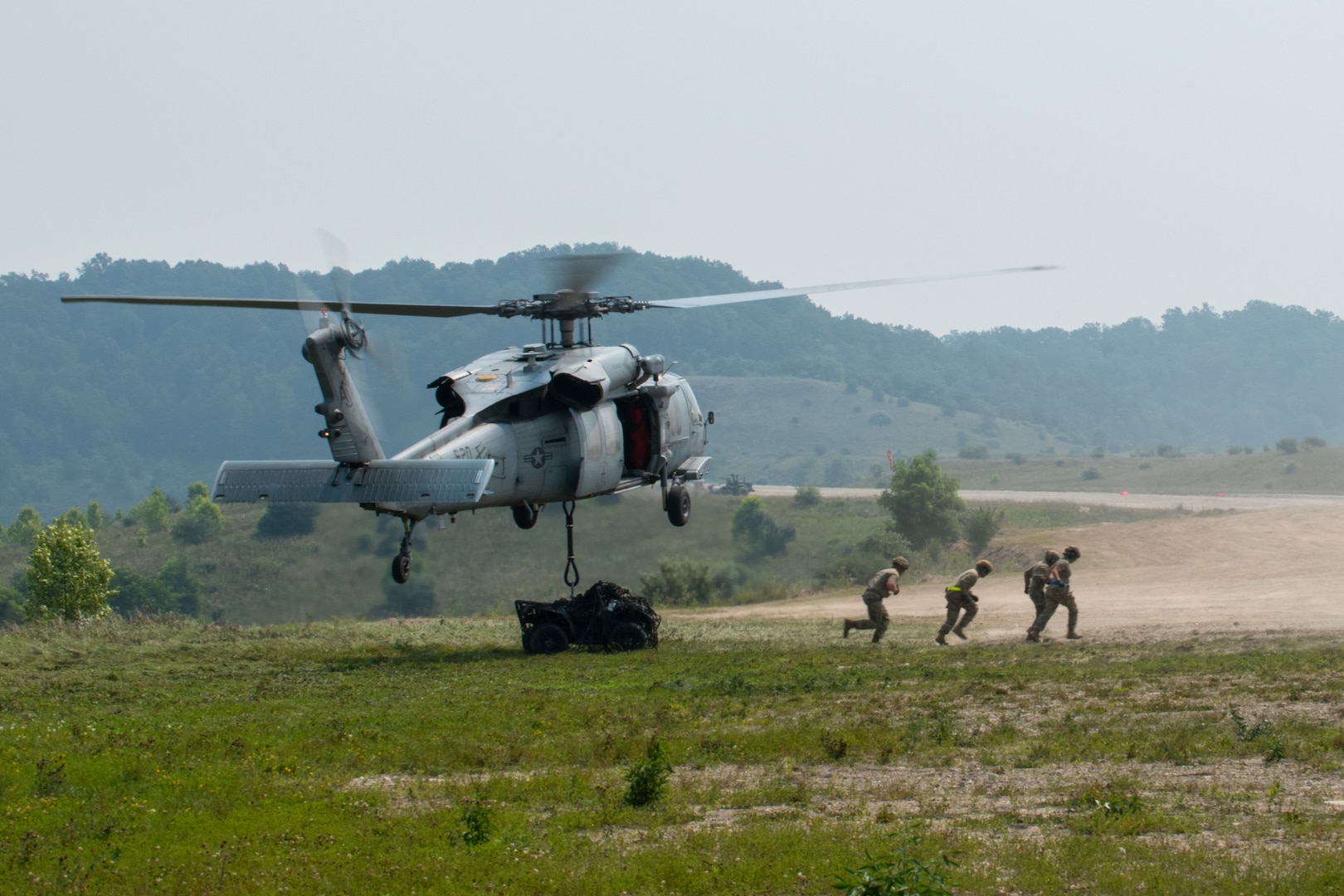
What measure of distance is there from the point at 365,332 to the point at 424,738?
301 inches

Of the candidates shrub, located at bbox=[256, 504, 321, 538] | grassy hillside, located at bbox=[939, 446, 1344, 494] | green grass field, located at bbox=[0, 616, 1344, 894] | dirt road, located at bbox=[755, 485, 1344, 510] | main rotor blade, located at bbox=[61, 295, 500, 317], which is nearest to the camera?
green grass field, located at bbox=[0, 616, 1344, 894]

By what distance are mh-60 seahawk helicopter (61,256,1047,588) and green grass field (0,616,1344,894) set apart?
3035 mm

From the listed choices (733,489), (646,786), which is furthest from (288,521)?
(646,786)

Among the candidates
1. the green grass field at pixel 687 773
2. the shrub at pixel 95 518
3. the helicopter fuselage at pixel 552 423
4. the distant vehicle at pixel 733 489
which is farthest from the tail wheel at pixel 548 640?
the shrub at pixel 95 518

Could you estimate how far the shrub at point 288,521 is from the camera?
4022 centimetres

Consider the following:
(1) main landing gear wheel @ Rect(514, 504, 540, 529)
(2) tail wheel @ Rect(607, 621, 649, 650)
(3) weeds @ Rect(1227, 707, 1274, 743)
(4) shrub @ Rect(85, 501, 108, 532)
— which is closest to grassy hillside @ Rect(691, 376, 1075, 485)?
(4) shrub @ Rect(85, 501, 108, 532)

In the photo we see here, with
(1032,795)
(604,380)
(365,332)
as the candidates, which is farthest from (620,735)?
(604,380)

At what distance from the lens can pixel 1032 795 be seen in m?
12.3

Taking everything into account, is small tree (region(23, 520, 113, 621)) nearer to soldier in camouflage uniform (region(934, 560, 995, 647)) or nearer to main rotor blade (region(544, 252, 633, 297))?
main rotor blade (region(544, 252, 633, 297))

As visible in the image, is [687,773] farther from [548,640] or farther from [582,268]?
[582,268]

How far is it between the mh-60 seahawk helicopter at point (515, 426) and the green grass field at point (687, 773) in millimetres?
3035

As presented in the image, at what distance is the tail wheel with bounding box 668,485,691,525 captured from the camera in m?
28.4

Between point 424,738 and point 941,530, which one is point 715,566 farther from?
point 424,738

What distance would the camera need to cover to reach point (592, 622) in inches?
1009
